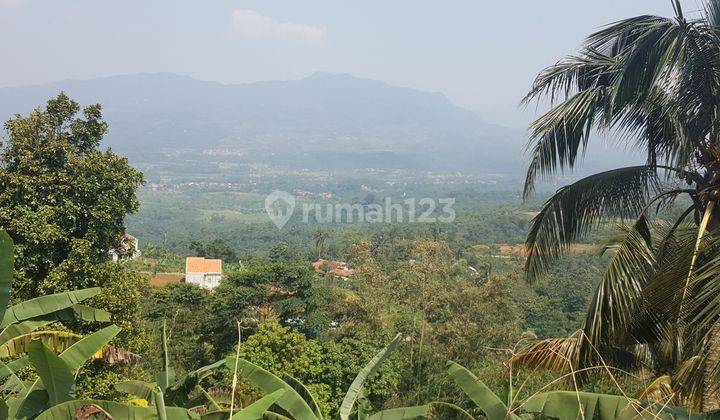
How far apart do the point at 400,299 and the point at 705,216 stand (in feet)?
29.6

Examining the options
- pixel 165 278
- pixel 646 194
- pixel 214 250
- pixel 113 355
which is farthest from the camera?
pixel 214 250

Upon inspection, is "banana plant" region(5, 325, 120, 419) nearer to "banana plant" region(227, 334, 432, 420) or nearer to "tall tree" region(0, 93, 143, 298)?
"banana plant" region(227, 334, 432, 420)

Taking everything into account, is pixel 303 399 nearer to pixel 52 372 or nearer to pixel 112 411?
pixel 112 411

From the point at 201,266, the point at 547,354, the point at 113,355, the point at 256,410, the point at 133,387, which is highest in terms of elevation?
the point at 256,410

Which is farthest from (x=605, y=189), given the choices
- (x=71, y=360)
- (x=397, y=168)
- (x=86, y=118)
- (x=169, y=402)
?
(x=397, y=168)

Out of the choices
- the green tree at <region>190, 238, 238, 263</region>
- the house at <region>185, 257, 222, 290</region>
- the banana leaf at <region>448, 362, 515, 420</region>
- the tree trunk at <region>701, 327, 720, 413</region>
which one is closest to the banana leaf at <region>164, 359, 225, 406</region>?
the banana leaf at <region>448, 362, 515, 420</region>

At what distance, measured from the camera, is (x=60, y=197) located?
20.0 ft

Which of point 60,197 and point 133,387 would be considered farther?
point 60,197

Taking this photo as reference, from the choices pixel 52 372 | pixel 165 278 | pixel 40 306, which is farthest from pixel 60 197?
pixel 165 278

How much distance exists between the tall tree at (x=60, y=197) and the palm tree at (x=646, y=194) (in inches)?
178

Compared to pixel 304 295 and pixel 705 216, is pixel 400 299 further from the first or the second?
pixel 705 216

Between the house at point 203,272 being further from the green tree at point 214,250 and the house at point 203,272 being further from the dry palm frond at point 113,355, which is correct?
the dry palm frond at point 113,355

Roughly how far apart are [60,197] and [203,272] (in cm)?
2162

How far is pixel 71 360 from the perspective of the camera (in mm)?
2854
